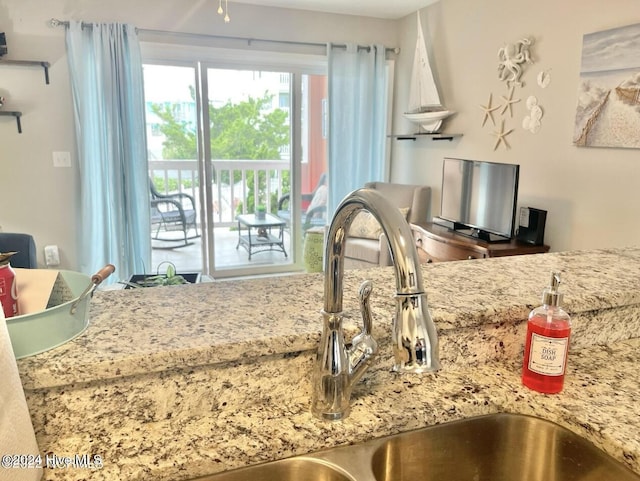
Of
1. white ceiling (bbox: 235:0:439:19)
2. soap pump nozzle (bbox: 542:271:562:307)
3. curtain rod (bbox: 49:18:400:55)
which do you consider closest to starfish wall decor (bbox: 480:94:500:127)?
white ceiling (bbox: 235:0:439:19)

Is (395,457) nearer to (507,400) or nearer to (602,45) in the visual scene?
(507,400)

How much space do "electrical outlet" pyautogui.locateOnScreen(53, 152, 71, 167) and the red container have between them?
3589 millimetres

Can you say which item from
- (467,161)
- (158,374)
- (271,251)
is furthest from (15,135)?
(158,374)


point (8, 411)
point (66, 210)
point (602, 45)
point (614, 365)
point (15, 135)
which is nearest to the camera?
point (8, 411)

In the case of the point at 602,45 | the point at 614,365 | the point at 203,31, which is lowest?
the point at 614,365

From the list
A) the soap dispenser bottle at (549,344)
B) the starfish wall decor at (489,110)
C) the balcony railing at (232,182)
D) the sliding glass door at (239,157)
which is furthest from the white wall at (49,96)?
the soap dispenser bottle at (549,344)

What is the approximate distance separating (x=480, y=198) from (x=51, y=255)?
3416 millimetres

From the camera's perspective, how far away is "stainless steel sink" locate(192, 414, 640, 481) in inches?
27.9

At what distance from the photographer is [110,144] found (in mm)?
3818

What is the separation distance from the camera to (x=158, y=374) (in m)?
0.74

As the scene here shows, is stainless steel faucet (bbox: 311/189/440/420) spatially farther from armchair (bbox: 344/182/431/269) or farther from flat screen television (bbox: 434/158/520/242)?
armchair (bbox: 344/182/431/269)

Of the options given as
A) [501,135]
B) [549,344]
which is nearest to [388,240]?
[549,344]

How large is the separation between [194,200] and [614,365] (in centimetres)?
389

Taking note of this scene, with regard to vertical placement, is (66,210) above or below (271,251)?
above
